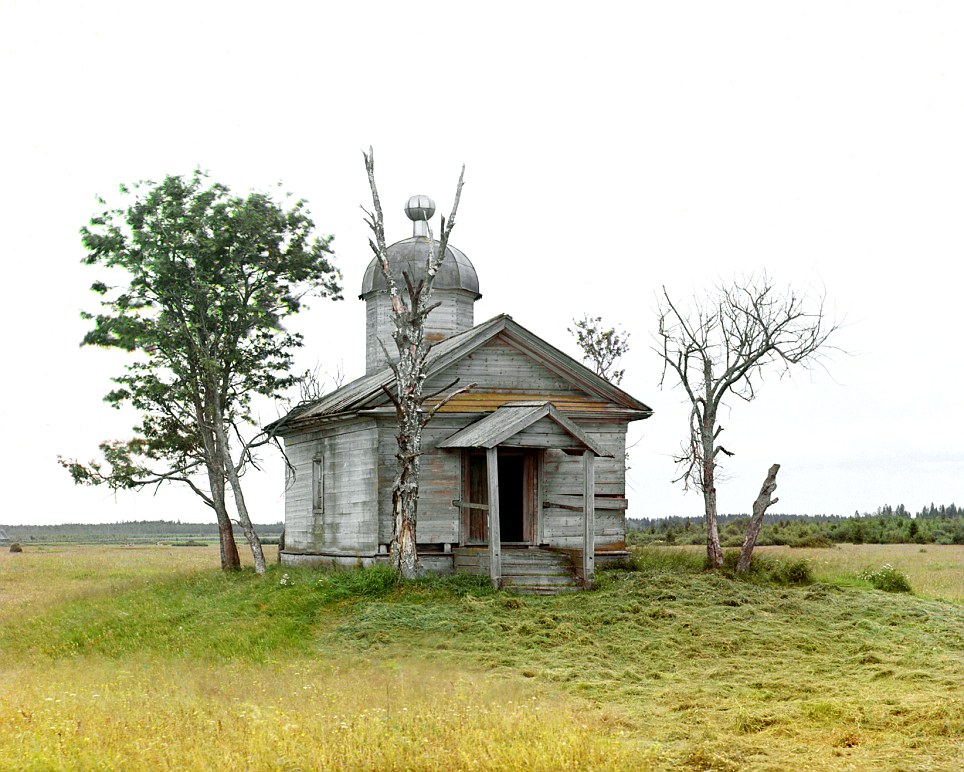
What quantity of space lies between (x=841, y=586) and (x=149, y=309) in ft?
66.9

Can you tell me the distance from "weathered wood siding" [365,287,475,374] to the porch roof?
6967mm

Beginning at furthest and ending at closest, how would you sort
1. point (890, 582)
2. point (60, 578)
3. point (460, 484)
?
point (60, 578) < point (890, 582) < point (460, 484)

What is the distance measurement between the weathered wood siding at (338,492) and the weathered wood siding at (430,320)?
4039mm

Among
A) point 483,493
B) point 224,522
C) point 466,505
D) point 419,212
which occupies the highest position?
point 419,212

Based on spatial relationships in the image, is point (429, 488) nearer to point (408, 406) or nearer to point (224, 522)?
point (408, 406)

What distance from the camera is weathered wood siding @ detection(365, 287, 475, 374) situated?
30203 mm

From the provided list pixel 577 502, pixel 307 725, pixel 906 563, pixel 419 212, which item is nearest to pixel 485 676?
pixel 307 725

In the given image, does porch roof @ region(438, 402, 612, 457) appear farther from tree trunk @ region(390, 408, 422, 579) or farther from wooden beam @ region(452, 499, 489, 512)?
wooden beam @ region(452, 499, 489, 512)

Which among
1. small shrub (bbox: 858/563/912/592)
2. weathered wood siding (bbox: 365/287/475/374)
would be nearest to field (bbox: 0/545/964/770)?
small shrub (bbox: 858/563/912/592)

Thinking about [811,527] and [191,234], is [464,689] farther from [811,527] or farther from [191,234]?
[811,527]

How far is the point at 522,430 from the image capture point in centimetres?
2241

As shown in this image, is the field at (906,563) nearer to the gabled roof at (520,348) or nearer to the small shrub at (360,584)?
the gabled roof at (520,348)

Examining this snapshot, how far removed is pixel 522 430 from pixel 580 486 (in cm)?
322

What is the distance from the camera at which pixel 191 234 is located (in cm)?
Answer: 2992
